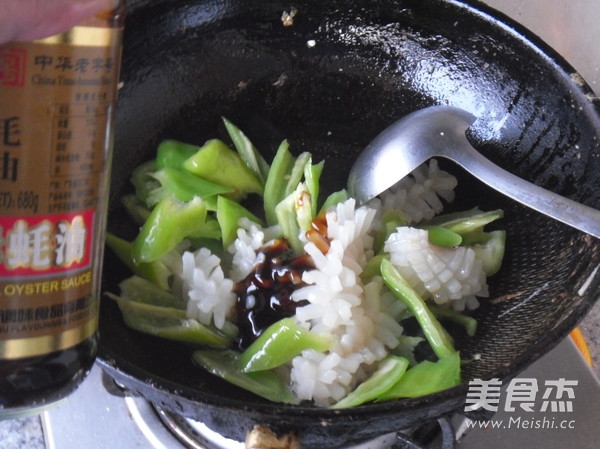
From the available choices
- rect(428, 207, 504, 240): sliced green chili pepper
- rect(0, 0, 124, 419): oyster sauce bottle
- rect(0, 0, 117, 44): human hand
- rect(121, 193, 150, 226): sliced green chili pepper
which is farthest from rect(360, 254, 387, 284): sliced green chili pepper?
rect(0, 0, 117, 44): human hand

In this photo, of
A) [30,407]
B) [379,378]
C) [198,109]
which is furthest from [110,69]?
[198,109]

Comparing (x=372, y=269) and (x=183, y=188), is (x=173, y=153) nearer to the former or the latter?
(x=183, y=188)

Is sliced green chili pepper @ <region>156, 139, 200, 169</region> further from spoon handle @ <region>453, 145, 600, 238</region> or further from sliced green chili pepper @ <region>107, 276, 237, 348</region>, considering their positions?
spoon handle @ <region>453, 145, 600, 238</region>

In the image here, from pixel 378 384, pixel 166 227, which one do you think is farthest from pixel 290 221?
pixel 378 384

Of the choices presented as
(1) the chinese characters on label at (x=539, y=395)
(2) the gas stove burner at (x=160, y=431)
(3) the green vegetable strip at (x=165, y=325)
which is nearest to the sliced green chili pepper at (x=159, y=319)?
(3) the green vegetable strip at (x=165, y=325)

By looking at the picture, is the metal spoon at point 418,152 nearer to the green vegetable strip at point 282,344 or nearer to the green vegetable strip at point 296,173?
the green vegetable strip at point 296,173

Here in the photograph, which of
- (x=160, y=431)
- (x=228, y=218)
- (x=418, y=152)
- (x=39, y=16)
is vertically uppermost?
(x=39, y=16)
